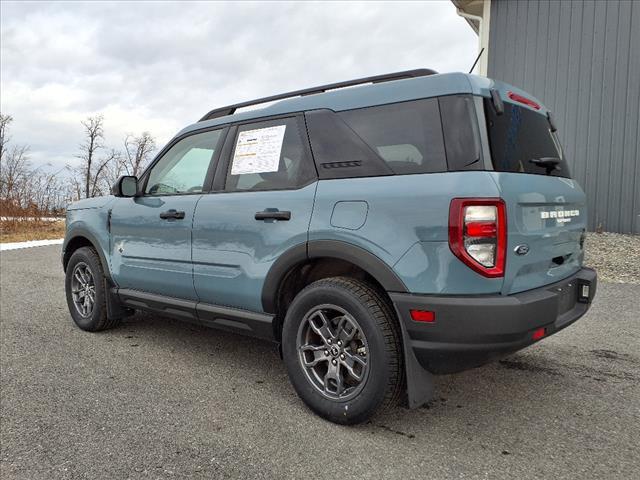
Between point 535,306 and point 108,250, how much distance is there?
3.46 meters

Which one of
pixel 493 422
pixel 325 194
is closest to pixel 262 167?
pixel 325 194

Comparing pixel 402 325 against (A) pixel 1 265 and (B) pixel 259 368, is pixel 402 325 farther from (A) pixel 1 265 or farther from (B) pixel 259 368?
(A) pixel 1 265

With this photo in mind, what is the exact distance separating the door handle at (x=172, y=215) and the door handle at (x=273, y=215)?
0.80 metres

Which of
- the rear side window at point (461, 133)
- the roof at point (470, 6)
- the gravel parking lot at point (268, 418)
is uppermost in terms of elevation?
the roof at point (470, 6)

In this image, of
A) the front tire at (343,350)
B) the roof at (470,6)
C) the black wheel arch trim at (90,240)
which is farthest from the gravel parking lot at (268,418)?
the roof at (470,6)

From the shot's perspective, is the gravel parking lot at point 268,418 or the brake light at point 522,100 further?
the brake light at point 522,100

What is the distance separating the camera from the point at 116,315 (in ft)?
14.3

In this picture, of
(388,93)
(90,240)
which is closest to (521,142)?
(388,93)

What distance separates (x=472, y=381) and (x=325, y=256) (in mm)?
1453

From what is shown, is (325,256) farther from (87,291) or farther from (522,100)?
(87,291)

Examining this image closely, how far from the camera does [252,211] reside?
3.06 meters

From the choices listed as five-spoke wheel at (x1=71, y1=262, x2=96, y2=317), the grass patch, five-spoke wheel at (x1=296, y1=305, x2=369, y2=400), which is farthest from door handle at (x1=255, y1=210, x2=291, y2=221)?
the grass patch

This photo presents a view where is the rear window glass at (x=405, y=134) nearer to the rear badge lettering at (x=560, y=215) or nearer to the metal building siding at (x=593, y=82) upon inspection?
the rear badge lettering at (x=560, y=215)

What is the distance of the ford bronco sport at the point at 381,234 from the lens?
2.29 metres
